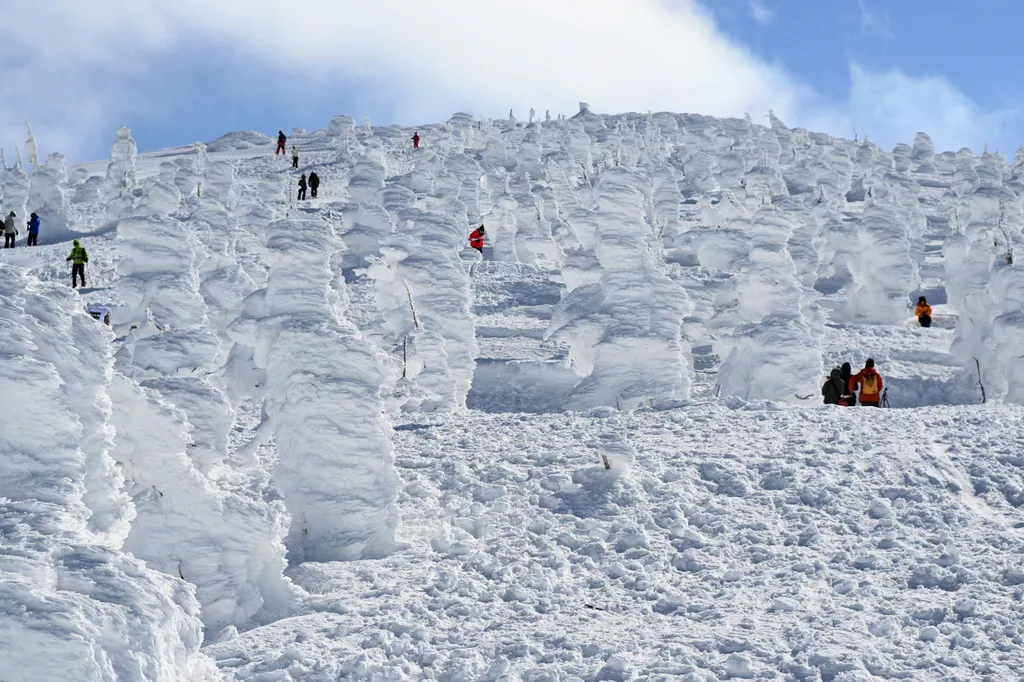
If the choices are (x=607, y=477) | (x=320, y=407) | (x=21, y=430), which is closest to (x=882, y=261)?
(x=607, y=477)

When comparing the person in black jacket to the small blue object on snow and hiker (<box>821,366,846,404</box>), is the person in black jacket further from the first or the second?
the small blue object on snow

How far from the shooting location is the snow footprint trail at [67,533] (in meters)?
5.28

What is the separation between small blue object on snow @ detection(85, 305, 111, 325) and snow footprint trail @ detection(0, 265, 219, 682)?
61.1ft

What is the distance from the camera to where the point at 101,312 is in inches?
1075

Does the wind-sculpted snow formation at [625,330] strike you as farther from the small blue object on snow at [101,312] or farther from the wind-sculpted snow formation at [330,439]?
the small blue object on snow at [101,312]

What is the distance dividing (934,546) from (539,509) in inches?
156

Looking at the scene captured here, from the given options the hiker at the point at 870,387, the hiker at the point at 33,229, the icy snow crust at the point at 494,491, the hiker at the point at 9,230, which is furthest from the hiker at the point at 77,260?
the hiker at the point at 870,387

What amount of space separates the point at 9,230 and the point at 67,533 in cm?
3652

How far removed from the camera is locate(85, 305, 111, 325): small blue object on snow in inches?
1012

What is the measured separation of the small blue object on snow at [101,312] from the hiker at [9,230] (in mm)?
12606

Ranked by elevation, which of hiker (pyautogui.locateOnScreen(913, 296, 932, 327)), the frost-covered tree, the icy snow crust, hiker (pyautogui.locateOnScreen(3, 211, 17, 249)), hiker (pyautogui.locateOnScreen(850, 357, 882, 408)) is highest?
the frost-covered tree

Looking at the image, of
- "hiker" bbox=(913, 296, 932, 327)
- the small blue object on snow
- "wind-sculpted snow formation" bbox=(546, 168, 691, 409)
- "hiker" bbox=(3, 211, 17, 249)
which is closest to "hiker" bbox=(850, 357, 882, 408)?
"wind-sculpted snow formation" bbox=(546, 168, 691, 409)

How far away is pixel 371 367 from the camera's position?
11500 millimetres

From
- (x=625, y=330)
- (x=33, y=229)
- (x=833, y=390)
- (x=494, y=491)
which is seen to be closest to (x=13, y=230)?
(x=33, y=229)
